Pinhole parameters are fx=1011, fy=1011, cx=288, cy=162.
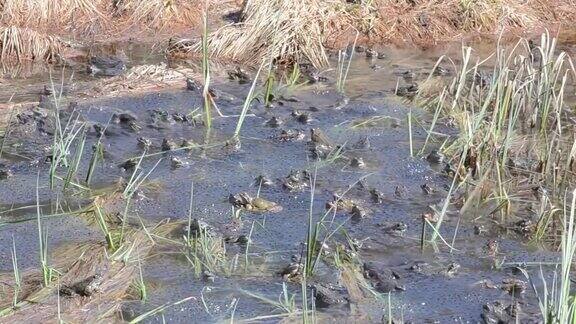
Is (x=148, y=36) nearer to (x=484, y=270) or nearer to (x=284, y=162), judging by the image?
(x=284, y=162)

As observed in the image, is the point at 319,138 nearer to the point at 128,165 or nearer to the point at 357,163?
the point at 357,163

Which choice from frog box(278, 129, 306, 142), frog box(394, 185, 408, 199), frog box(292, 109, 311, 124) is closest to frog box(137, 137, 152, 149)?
frog box(278, 129, 306, 142)

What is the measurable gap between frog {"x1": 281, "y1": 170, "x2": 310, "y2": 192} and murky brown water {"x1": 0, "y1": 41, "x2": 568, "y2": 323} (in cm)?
6

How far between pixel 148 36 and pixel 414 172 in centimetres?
503

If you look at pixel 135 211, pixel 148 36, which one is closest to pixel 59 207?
pixel 135 211

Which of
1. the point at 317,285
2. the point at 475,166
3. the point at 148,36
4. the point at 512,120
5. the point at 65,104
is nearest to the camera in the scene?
the point at 317,285

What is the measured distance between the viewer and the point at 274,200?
7.12 meters

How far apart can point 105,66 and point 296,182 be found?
13.4ft

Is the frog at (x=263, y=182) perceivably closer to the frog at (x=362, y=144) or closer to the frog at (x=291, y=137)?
the frog at (x=291, y=137)

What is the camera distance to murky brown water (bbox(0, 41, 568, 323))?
221 inches

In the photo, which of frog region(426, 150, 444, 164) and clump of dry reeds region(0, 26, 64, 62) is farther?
clump of dry reeds region(0, 26, 64, 62)

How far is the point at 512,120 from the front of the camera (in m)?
7.11

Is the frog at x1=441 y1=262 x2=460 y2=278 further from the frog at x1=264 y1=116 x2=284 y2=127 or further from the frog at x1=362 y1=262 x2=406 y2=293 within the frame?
the frog at x1=264 y1=116 x2=284 y2=127

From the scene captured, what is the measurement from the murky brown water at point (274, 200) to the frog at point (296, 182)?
0.06 meters
